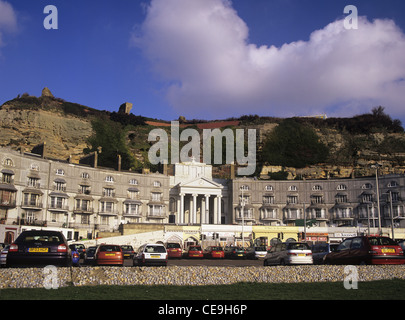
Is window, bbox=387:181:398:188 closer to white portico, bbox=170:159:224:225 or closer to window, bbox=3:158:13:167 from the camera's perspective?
white portico, bbox=170:159:224:225

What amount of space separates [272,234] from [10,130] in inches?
2735

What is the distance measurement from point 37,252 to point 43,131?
99.2 meters

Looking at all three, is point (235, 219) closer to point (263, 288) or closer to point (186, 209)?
Answer: point (186, 209)

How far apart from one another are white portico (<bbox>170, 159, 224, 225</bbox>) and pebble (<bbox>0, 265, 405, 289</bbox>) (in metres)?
71.4

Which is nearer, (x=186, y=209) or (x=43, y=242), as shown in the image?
(x=43, y=242)

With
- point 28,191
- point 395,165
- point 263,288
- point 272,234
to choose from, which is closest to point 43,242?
point 263,288

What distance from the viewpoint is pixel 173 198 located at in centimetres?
9231

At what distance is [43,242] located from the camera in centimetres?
1617

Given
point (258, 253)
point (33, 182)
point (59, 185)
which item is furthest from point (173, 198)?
point (258, 253)

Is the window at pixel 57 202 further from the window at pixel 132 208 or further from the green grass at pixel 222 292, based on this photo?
the green grass at pixel 222 292

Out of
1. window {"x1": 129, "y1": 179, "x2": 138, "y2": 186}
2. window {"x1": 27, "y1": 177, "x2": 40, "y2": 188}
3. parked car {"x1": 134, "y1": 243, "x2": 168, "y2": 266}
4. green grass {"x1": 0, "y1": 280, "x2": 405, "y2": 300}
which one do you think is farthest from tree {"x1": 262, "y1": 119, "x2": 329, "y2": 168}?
green grass {"x1": 0, "y1": 280, "x2": 405, "y2": 300}

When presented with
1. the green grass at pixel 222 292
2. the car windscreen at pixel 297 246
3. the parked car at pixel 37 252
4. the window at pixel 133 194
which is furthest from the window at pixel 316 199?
the parked car at pixel 37 252

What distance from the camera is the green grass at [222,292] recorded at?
38.0 feet
